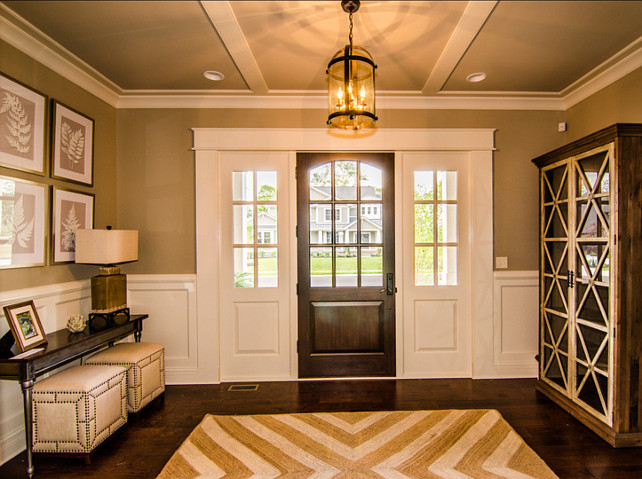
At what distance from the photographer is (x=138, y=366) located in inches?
101

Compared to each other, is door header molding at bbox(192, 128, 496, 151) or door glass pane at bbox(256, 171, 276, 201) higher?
door header molding at bbox(192, 128, 496, 151)

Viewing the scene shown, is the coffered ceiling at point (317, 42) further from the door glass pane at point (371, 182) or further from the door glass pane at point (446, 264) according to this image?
the door glass pane at point (446, 264)

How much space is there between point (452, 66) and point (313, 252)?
77.5 inches

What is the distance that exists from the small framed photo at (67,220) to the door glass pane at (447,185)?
125 inches

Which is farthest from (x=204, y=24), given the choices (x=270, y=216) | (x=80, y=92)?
(x=270, y=216)

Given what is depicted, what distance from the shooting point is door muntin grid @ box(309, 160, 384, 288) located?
329 centimetres

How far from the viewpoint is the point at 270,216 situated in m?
3.30

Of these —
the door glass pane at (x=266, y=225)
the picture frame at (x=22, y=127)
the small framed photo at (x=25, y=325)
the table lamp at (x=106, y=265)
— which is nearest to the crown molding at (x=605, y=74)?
the door glass pane at (x=266, y=225)

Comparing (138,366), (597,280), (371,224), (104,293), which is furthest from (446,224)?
(104,293)

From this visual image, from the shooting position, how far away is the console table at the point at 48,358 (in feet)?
6.22

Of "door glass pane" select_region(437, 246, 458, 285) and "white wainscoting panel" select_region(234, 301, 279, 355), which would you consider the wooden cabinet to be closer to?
"door glass pane" select_region(437, 246, 458, 285)

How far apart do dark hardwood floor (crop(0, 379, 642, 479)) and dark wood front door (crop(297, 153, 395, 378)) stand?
275mm

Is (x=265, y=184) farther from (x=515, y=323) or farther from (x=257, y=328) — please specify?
(x=515, y=323)

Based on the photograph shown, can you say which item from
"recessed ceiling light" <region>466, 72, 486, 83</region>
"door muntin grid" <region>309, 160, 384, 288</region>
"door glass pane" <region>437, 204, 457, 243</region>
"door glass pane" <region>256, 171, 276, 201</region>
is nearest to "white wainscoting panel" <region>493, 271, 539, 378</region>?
"door glass pane" <region>437, 204, 457, 243</region>
